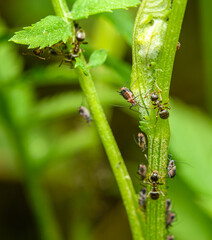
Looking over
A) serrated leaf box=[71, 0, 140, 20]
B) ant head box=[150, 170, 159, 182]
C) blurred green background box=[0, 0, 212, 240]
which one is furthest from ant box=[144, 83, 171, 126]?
blurred green background box=[0, 0, 212, 240]

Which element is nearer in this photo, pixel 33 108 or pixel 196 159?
pixel 196 159

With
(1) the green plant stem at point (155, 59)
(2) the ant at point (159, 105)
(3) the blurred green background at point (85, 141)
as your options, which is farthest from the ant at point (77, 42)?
(3) the blurred green background at point (85, 141)

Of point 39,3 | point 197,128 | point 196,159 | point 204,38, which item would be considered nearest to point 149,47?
point 196,159

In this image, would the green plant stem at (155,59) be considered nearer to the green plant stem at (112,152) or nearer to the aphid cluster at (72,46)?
the green plant stem at (112,152)

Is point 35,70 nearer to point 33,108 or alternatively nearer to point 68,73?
point 68,73

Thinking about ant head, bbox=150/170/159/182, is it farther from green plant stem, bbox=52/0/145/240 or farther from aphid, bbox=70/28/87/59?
aphid, bbox=70/28/87/59

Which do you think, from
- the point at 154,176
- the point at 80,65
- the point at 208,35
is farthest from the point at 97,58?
the point at 208,35
